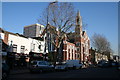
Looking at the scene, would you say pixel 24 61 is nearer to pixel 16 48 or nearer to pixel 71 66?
pixel 16 48

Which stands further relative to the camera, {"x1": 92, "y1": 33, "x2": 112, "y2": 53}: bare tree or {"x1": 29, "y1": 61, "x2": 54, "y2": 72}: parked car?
{"x1": 92, "y1": 33, "x2": 112, "y2": 53}: bare tree

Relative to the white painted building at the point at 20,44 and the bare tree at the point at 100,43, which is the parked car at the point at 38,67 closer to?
the white painted building at the point at 20,44

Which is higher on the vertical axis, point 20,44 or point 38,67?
point 20,44

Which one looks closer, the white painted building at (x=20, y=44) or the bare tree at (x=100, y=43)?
the white painted building at (x=20, y=44)

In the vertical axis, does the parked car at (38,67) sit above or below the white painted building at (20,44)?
below

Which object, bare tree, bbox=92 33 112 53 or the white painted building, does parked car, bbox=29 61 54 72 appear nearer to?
the white painted building

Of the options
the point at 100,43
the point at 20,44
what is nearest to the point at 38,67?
the point at 20,44

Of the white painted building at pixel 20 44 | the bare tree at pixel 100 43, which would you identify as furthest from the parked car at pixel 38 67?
the bare tree at pixel 100 43

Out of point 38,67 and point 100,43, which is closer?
point 38,67

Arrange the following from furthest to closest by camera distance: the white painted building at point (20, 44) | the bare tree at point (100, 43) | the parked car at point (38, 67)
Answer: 1. the bare tree at point (100, 43)
2. the white painted building at point (20, 44)
3. the parked car at point (38, 67)

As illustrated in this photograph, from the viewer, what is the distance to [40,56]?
40625mm

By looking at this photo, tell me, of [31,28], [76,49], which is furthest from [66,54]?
[31,28]

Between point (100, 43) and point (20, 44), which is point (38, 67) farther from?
point (100, 43)

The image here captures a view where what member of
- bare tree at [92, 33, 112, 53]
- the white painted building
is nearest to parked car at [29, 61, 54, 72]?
the white painted building
